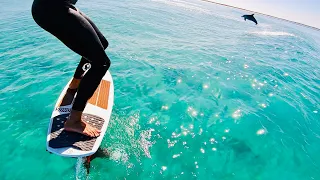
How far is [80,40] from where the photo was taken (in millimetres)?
2779

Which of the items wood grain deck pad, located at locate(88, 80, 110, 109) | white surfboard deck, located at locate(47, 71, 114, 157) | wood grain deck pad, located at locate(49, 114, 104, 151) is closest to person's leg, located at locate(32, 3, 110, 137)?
wood grain deck pad, located at locate(49, 114, 104, 151)

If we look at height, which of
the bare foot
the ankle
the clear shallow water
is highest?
the ankle

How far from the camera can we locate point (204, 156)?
4.58 metres

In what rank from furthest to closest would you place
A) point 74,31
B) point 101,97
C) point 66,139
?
1. point 101,97
2. point 66,139
3. point 74,31

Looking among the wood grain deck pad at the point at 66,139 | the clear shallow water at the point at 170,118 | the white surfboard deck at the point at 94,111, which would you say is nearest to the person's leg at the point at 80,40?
the wood grain deck pad at the point at 66,139

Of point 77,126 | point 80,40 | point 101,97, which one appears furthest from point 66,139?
point 80,40

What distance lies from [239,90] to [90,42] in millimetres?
6449

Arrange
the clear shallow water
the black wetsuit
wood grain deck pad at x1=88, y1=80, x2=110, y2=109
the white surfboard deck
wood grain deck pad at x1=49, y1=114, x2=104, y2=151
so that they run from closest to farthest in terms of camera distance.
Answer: the black wetsuit < the white surfboard deck < wood grain deck pad at x1=49, y1=114, x2=104, y2=151 < the clear shallow water < wood grain deck pad at x1=88, y1=80, x2=110, y2=109

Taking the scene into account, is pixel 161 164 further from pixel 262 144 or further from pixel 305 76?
pixel 305 76

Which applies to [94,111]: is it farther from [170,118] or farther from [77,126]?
[170,118]

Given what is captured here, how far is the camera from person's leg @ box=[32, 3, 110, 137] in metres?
2.66

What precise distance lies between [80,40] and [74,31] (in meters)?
0.14

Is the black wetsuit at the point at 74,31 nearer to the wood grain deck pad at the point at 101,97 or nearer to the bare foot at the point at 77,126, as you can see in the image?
the bare foot at the point at 77,126

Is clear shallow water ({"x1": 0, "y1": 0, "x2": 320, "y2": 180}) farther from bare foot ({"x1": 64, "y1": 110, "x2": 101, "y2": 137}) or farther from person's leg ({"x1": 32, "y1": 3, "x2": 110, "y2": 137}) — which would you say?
person's leg ({"x1": 32, "y1": 3, "x2": 110, "y2": 137})
